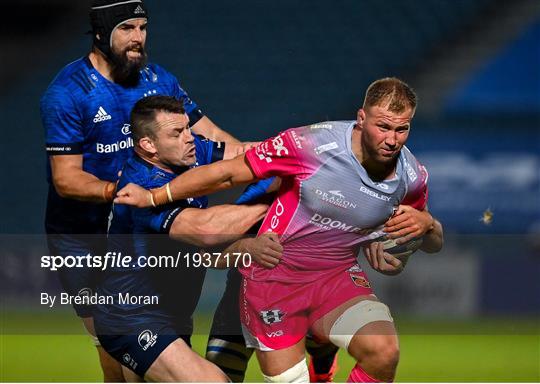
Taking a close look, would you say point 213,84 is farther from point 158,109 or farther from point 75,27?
point 75,27

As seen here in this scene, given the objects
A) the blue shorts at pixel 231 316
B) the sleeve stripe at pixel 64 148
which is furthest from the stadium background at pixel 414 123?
the sleeve stripe at pixel 64 148

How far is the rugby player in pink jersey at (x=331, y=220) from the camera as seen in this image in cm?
496

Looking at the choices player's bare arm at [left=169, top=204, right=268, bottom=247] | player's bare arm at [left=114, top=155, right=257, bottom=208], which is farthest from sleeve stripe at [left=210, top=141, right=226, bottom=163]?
player's bare arm at [left=114, top=155, right=257, bottom=208]

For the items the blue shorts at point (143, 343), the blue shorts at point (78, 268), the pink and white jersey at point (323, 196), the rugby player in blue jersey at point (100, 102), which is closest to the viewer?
the pink and white jersey at point (323, 196)

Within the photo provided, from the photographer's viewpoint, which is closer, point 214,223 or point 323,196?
point 323,196

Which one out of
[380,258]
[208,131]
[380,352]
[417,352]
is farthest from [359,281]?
[417,352]

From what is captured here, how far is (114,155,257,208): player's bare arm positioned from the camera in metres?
5.04

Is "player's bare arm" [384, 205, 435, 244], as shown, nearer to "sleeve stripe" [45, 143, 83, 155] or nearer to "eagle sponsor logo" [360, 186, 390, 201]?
"eagle sponsor logo" [360, 186, 390, 201]

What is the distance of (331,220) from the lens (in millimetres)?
5156

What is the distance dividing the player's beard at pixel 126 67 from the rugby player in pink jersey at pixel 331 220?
96 cm

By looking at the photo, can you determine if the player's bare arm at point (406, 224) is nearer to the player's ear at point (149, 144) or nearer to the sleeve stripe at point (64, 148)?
the player's ear at point (149, 144)

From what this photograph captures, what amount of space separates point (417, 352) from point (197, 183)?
558cm

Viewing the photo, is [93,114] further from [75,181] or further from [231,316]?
[231,316]

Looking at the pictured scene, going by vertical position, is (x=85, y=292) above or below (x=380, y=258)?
below
